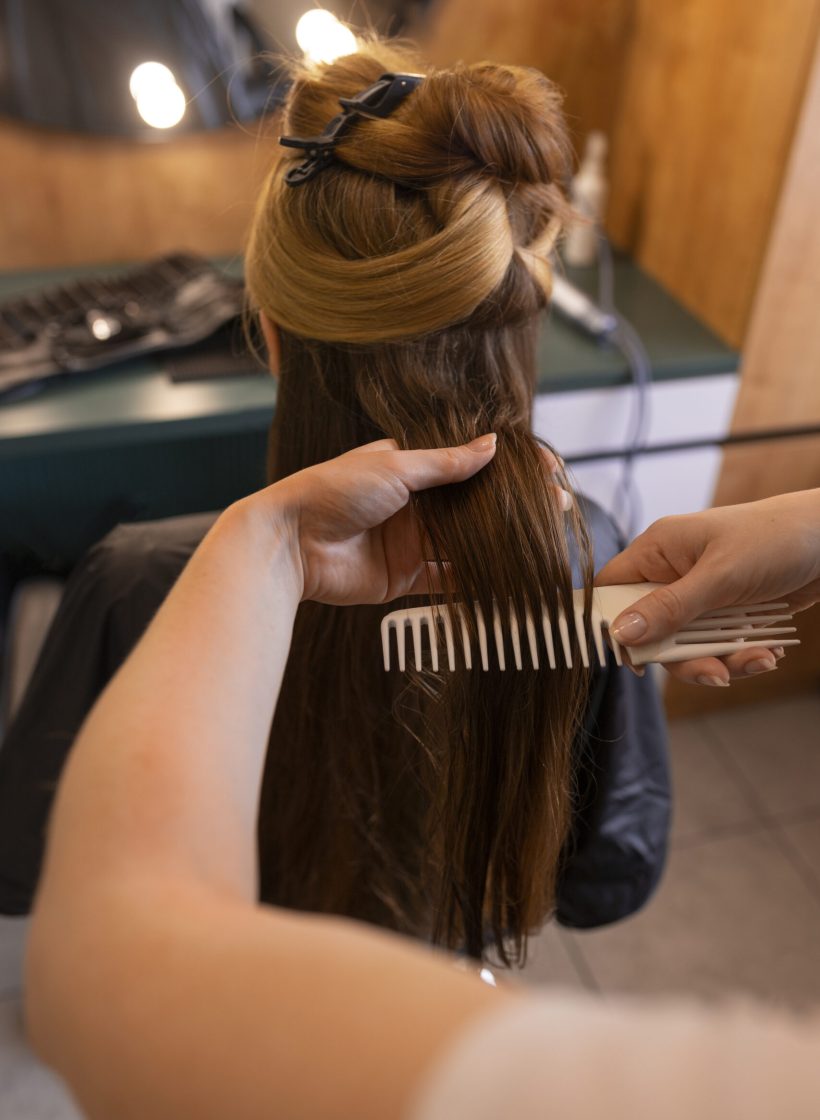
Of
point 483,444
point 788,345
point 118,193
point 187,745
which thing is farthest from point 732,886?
point 118,193

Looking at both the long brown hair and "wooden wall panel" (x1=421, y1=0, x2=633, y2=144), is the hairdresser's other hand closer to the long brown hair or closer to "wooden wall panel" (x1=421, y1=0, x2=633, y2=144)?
the long brown hair

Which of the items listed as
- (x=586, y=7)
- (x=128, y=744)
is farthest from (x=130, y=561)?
(x=586, y=7)

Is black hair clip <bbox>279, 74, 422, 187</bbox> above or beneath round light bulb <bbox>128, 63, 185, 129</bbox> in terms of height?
above

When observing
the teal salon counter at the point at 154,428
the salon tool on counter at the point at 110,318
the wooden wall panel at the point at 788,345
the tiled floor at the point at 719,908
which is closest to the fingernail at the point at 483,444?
the teal salon counter at the point at 154,428

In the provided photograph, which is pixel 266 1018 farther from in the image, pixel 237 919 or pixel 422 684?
pixel 422 684

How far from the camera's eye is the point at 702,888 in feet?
6.45

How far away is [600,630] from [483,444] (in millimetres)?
187

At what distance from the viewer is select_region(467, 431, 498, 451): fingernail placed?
2.62 feet

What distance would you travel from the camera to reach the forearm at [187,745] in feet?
1.61

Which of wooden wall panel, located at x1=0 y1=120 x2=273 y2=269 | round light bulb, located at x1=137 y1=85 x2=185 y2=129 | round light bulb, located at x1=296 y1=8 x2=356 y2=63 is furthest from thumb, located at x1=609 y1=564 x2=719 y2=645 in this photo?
round light bulb, located at x1=137 y1=85 x2=185 y2=129

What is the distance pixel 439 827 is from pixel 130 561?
51 centimetres

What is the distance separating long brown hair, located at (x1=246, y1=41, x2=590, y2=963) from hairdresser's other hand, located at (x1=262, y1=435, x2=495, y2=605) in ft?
0.11

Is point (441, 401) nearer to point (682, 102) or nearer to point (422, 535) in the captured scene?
point (422, 535)

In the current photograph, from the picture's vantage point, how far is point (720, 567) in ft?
2.50
